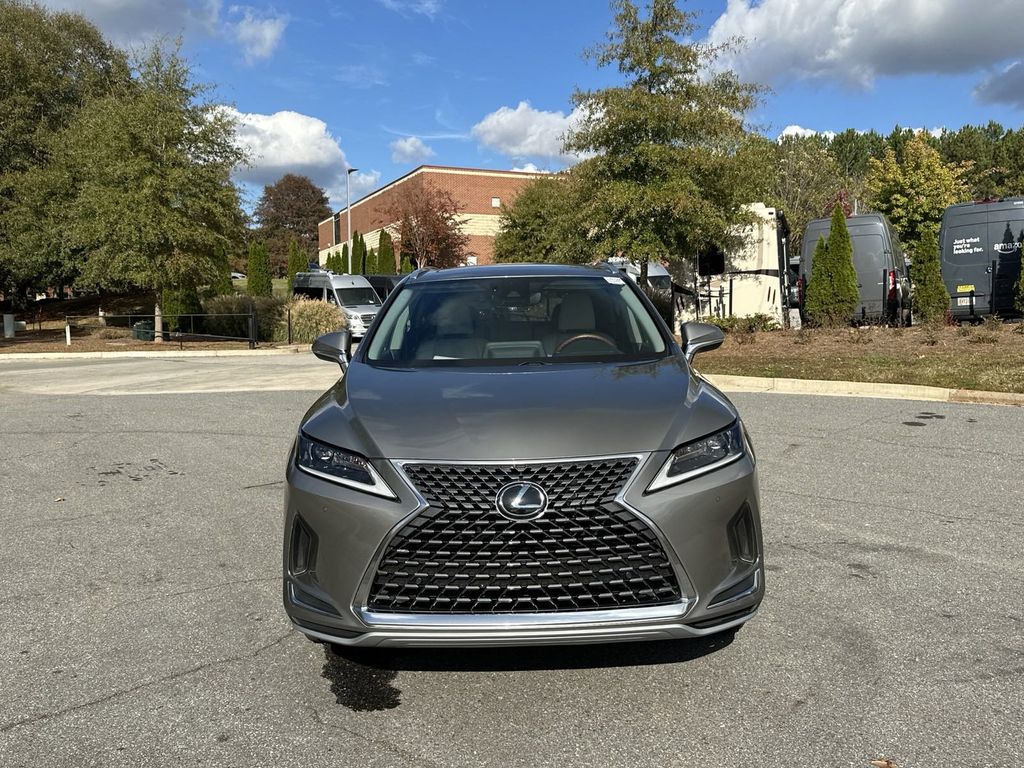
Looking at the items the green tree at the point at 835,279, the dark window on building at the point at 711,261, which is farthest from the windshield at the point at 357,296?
the green tree at the point at 835,279

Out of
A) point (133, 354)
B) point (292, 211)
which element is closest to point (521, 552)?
point (133, 354)

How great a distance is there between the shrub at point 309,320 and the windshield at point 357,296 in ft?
5.19

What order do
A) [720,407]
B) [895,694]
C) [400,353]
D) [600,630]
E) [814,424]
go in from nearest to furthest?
1. [600,630]
2. [895,694]
3. [720,407]
4. [400,353]
5. [814,424]

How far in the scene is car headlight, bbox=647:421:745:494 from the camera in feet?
9.64

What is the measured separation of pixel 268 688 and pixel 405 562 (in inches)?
34.7

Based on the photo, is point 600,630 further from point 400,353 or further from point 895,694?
point 400,353

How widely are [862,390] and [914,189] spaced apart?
42790 mm

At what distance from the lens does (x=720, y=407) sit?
3400 mm

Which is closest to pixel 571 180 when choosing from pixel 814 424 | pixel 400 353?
pixel 814 424

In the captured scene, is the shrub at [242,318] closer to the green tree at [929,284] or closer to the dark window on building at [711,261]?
the dark window on building at [711,261]

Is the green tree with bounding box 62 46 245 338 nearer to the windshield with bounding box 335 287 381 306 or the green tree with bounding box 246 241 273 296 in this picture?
the windshield with bounding box 335 287 381 306

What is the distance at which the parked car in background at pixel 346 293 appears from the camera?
2611 centimetres

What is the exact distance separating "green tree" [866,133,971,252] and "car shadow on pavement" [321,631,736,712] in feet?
161

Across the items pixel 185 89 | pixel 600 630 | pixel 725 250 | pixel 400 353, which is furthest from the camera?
pixel 185 89
